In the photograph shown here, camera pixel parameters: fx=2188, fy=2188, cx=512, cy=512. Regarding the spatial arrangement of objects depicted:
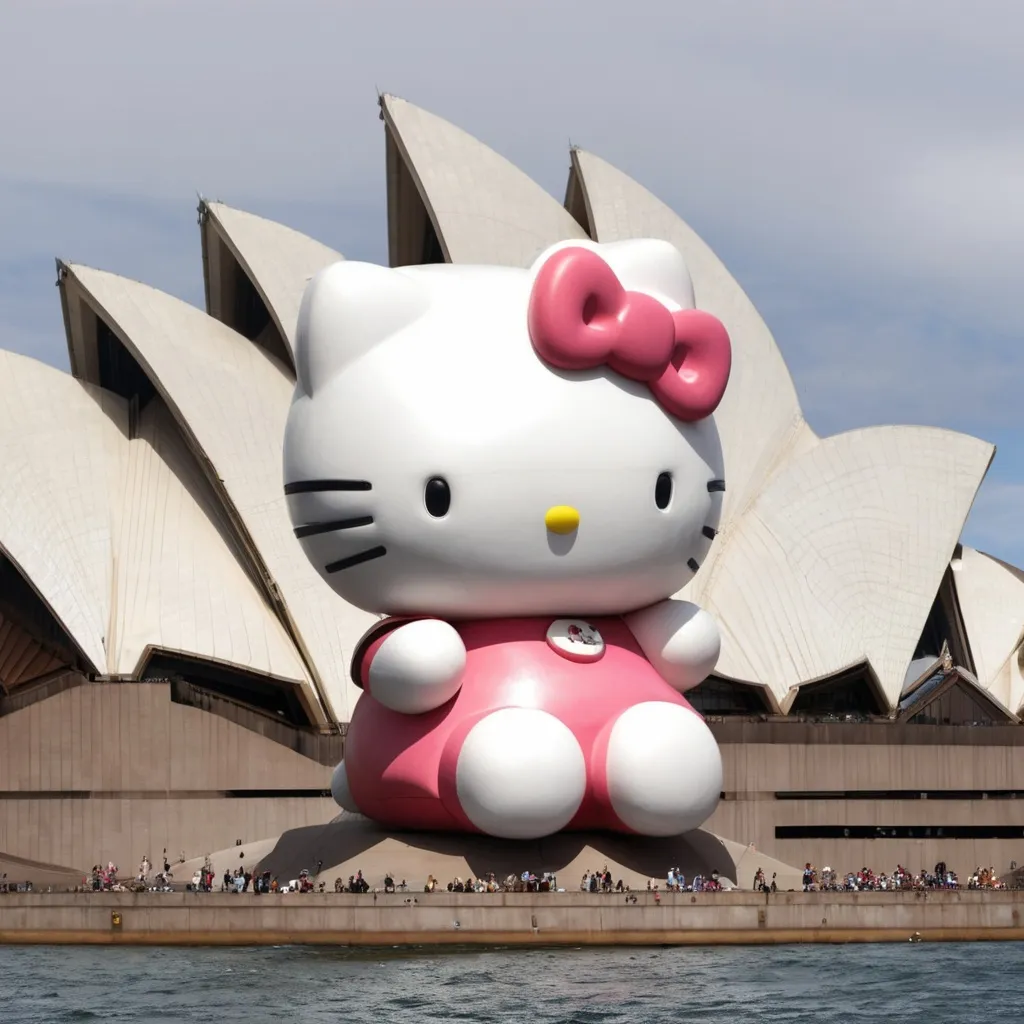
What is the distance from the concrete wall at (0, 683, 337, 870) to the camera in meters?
37.2

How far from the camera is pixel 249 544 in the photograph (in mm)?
39500

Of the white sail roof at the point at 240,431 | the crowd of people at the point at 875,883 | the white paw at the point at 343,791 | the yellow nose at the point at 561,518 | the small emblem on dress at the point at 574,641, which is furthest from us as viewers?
the white sail roof at the point at 240,431

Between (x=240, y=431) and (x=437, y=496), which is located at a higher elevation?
(x=240, y=431)

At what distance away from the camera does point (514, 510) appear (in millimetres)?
26094

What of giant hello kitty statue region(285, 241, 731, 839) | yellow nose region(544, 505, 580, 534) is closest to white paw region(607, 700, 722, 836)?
giant hello kitty statue region(285, 241, 731, 839)

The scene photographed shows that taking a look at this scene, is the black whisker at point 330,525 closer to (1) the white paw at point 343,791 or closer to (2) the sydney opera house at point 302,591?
(1) the white paw at point 343,791

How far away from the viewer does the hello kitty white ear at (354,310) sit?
26.6m

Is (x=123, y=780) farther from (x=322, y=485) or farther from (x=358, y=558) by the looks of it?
(x=322, y=485)

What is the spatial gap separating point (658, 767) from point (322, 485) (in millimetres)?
5306

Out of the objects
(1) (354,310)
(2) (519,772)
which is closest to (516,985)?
(2) (519,772)

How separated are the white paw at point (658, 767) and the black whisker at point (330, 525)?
3926 millimetres

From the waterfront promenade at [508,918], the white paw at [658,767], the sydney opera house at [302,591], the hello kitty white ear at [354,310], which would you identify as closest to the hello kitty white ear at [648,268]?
the hello kitty white ear at [354,310]

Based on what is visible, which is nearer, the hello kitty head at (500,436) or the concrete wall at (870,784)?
the hello kitty head at (500,436)

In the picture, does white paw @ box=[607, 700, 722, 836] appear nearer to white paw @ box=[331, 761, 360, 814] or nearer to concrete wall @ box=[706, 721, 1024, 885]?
white paw @ box=[331, 761, 360, 814]
